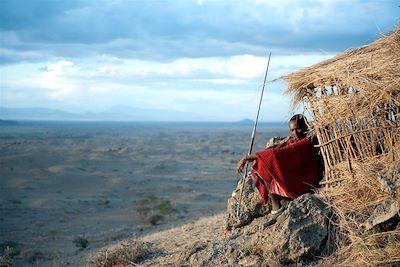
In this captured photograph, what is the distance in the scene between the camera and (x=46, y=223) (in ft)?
63.0

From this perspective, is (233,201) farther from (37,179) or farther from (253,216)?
(37,179)

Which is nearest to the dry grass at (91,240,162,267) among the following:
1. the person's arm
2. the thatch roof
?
the person's arm

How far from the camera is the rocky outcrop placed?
6.11 meters

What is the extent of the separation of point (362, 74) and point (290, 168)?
1.49 metres

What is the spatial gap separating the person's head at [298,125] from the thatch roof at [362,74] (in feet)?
0.74

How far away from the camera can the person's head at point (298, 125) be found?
275 inches

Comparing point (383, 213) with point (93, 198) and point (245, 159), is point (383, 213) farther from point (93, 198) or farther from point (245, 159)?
point (93, 198)

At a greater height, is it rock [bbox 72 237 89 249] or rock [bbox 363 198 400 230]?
rock [bbox 363 198 400 230]

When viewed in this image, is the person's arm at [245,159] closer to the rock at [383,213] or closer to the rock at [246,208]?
the rock at [246,208]

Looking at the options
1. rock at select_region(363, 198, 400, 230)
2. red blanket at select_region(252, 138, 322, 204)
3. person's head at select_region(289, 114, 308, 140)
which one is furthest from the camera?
person's head at select_region(289, 114, 308, 140)

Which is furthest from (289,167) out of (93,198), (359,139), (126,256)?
A: (93,198)

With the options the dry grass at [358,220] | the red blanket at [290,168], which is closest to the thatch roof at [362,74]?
the red blanket at [290,168]

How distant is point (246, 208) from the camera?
7.46 meters

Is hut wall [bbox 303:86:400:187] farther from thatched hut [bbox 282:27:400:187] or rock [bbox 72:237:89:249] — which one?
rock [bbox 72:237:89:249]
